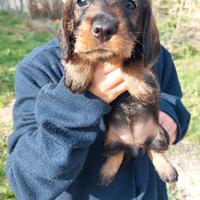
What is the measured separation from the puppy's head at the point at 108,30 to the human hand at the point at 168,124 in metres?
0.41

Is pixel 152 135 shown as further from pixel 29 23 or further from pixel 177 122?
pixel 29 23

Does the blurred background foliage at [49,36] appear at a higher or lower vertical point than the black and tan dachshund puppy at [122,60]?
lower

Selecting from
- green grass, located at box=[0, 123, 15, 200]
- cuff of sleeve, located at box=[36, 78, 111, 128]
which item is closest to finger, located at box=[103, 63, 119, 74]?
cuff of sleeve, located at box=[36, 78, 111, 128]

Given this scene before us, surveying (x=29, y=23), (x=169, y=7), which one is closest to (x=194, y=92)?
(x=169, y=7)

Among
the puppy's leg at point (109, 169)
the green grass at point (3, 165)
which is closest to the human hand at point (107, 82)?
the puppy's leg at point (109, 169)

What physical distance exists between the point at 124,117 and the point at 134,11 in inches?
17.1

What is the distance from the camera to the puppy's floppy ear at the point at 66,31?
1.84 metres

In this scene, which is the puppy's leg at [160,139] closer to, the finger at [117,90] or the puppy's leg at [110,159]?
the puppy's leg at [110,159]

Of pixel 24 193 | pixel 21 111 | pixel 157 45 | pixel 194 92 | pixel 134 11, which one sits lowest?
pixel 194 92

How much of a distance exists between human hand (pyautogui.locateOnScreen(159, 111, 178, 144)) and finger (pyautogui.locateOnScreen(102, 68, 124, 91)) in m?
0.49

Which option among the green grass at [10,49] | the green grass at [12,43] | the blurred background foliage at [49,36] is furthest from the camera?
the green grass at [12,43]

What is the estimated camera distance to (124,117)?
2.01 metres

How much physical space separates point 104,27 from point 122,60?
23 centimetres

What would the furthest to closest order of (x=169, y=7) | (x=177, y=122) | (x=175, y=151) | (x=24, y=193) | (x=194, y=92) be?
(x=169, y=7) < (x=194, y=92) < (x=175, y=151) < (x=177, y=122) < (x=24, y=193)
